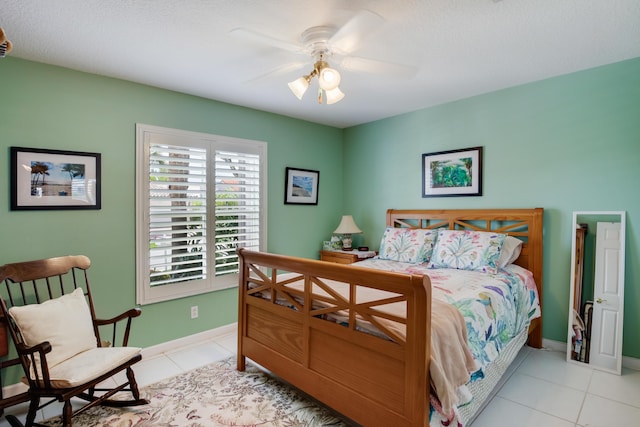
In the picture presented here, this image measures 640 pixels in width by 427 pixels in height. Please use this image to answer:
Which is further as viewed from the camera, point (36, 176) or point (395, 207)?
point (395, 207)

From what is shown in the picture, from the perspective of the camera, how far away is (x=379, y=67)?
214 centimetres

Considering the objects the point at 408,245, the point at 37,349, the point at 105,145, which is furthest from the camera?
the point at 408,245

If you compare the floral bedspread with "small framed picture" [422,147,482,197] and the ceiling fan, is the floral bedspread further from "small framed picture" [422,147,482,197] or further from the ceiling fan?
the ceiling fan

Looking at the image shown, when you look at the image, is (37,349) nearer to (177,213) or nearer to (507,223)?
(177,213)

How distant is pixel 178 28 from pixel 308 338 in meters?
2.14

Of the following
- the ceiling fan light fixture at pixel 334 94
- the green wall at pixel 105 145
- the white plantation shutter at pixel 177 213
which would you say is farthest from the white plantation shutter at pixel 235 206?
the ceiling fan light fixture at pixel 334 94

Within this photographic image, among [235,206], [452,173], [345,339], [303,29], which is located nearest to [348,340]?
[345,339]

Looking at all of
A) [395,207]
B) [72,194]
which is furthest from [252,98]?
[395,207]

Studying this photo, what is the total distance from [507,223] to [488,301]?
1391mm

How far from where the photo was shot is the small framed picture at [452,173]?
136 inches

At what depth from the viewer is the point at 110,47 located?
2330 mm

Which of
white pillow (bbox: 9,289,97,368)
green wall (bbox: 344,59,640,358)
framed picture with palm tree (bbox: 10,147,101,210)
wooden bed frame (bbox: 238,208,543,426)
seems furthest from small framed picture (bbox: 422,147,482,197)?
white pillow (bbox: 9,289,97,368)

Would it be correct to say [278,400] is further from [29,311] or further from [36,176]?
[36,176]

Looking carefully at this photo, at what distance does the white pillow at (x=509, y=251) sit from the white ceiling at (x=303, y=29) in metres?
1.47
